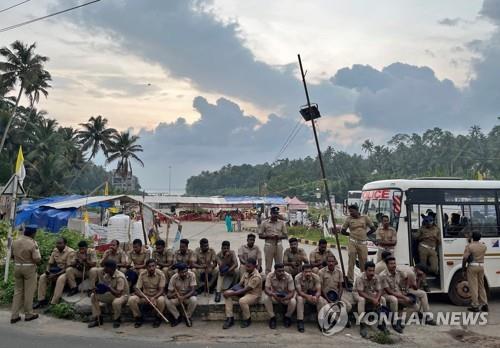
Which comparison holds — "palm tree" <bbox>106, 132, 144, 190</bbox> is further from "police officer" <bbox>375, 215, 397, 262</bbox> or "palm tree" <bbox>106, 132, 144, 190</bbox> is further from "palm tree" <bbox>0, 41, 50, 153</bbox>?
"police officer" <bbox>375, 215, 397, 262</bbox>

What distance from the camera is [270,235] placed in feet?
31.7

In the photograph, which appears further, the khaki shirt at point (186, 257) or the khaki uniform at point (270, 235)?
the khaki uniform at point (270, 235)

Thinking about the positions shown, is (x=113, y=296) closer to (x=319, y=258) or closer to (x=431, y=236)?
(x=319, y=258)

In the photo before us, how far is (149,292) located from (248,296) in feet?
6.17

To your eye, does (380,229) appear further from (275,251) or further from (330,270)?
(275,251)

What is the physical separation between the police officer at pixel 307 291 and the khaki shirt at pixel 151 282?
2.58 meters

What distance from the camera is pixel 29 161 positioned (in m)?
41.5

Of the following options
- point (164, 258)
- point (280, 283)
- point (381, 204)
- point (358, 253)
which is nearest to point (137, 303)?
point (164, 258)

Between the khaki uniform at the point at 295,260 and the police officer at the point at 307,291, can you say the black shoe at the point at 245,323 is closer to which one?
the police officer at the point at 307,291

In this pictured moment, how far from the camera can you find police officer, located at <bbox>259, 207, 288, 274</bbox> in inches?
381

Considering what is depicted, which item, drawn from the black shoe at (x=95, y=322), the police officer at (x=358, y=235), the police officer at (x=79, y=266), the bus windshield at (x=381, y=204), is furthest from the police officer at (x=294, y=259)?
the police officer at (x=79, y=266)

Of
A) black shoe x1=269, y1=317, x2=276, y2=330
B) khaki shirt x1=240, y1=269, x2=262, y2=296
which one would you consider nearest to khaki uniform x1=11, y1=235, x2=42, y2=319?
khaki shirt x1=240, y1=269, x2=262, y2=296

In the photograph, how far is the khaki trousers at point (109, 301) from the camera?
7789mm

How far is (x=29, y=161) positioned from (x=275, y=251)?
→ 39.0 m
